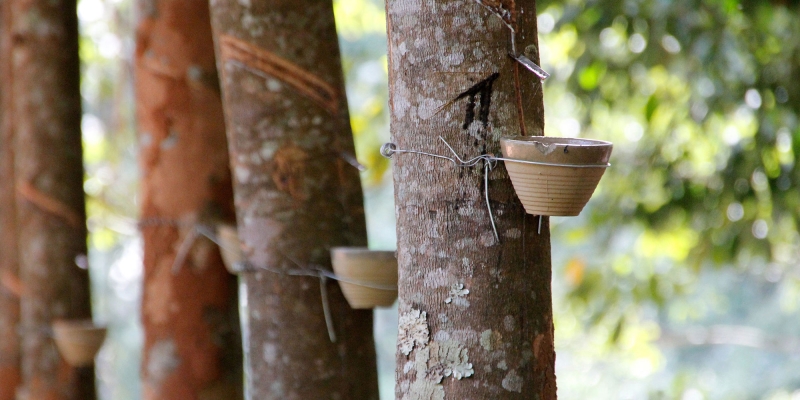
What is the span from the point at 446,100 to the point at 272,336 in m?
0.80

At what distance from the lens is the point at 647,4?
249 cm

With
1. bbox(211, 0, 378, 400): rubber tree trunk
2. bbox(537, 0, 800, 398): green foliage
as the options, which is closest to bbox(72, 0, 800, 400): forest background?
bbox(537, 0, 800, 398): green foliage

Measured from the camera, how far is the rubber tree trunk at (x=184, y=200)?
2123mm

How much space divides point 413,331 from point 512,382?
0.13m

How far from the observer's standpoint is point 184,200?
2170 mm

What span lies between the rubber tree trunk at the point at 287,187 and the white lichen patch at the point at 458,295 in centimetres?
71

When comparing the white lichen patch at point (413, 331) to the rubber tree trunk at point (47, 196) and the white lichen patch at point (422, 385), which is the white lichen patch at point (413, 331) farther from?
the rubber tree trunk at point (47, 196)

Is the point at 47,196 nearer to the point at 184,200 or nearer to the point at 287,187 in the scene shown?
the point at 184,200

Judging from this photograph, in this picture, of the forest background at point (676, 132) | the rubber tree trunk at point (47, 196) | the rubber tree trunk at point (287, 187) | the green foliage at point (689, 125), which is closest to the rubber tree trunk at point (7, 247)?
the rubber tree trunk at point (47, 196)

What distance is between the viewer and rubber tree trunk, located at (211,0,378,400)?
1.54 meters

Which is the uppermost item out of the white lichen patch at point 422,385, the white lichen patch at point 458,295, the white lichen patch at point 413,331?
the white lichen patch at point 458,295

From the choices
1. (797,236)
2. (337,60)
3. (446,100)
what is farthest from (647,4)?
(446,100)

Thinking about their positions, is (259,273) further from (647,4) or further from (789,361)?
(789,361)

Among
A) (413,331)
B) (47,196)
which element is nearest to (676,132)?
(47,196)
